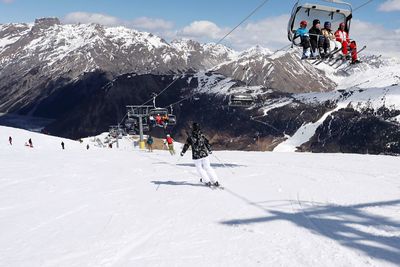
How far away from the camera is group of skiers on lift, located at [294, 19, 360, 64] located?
1916 cm

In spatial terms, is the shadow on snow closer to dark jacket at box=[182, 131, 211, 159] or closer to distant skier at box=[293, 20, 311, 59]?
dark jacket at box=[182, 131, 211, 159]

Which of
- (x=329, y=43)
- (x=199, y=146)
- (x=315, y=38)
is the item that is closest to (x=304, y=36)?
(x=315, y=38)

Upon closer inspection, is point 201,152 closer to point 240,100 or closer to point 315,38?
point 315,38

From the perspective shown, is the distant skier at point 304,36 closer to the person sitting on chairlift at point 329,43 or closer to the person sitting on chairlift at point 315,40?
the person sitting on chairlift at point 315,40

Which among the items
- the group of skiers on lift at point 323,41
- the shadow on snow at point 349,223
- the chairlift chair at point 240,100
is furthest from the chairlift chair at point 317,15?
the chairlift chair at point 240,100

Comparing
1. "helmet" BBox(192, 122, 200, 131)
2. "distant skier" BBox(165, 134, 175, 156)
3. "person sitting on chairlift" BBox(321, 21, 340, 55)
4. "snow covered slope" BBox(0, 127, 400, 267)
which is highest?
"person sitting on chairlift" BBox(321, 21, 340, 55)

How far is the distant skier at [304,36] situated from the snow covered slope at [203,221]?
598 cm

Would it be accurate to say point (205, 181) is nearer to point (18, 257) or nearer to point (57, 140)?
point (18, 257)

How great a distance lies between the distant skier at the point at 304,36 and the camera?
19.2 m

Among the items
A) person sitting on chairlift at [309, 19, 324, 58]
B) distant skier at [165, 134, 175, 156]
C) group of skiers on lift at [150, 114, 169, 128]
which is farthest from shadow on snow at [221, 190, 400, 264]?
group of skiers on lift at [150, 114, 169, 128]

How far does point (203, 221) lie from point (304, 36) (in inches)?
497

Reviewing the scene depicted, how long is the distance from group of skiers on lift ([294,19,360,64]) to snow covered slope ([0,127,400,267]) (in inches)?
240

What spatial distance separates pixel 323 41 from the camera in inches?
753

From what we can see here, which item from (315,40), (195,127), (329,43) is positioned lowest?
(195,127)
